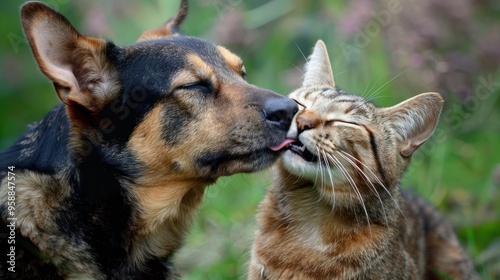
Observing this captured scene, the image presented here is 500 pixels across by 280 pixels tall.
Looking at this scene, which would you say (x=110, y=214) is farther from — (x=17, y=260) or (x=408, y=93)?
(x=408, y=93)

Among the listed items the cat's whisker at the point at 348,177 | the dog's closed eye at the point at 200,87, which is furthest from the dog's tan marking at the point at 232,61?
→ the cat's whisker at the point at 348,177

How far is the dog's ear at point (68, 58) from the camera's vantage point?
4.90 m

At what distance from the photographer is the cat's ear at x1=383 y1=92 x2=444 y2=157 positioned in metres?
5.69

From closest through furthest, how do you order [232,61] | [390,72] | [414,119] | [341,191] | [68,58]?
[68,58]
[341,191]
[414,119]
[232,61]
[390,72]

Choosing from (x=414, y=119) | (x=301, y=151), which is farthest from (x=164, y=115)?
(x=414, y=119)

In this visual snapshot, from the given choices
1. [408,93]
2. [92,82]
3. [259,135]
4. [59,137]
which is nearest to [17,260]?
[59,137]

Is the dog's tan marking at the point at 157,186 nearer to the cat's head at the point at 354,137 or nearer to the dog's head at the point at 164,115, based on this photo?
the dog's head at the point at 164,115

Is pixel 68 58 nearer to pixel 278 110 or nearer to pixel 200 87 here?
pixel 200 87

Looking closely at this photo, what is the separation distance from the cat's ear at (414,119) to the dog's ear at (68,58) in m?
2.06

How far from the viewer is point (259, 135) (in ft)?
17.5

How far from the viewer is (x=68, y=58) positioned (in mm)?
5137

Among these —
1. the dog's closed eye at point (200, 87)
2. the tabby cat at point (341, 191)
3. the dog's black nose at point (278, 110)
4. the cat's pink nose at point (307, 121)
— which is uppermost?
the dog's closed eye at point (200, 87)

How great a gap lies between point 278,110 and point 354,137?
0.64 m

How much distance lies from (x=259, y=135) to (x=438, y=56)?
15.1ft
